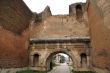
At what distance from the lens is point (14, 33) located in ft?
43.3

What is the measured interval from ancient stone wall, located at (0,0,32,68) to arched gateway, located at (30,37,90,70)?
0.91 m

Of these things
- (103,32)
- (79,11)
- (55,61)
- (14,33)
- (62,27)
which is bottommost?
(55,61)

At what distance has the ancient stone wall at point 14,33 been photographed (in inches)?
456

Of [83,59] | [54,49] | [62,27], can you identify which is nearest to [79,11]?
[62,27]

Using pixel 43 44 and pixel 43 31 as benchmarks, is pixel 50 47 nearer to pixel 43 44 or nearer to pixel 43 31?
pixel 43 44

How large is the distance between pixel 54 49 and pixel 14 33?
421 centimetres

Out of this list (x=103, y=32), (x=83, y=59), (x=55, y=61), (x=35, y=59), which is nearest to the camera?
(x=103, y=32)

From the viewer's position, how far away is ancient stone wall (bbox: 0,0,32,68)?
456 inches

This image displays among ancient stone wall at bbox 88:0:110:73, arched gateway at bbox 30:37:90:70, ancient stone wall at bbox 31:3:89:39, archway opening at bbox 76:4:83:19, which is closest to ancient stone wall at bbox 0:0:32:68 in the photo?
arched gateway at bbox 30:37:90:70

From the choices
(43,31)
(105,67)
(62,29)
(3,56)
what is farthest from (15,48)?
(105,67)

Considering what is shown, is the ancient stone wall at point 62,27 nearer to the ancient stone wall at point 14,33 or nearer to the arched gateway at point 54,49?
the arched gateway at point 54,49

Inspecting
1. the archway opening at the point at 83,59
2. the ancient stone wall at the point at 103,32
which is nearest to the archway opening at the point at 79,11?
the archway opening at the point at 83,59

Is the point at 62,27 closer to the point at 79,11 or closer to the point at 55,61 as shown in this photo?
the point at 79,11

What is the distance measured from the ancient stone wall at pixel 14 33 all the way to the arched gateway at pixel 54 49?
91 cm
